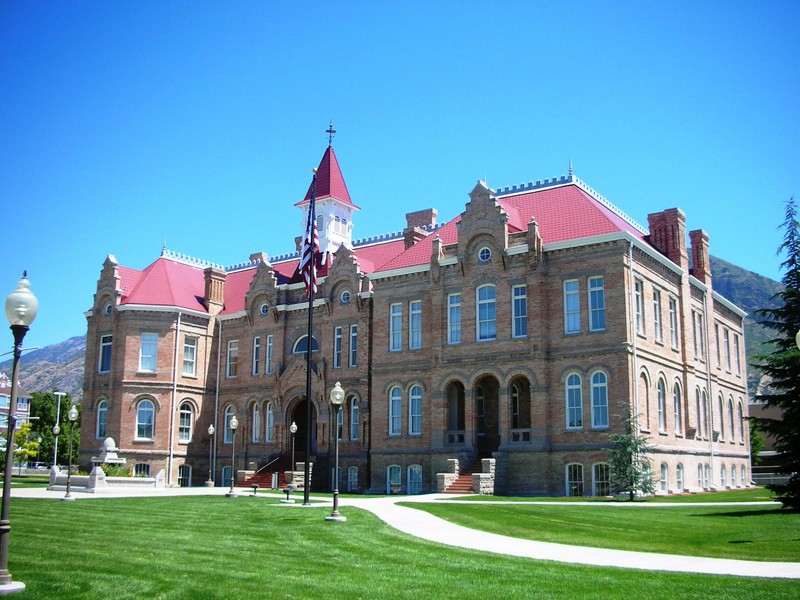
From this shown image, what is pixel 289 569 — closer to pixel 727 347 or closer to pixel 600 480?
pixel 600 480

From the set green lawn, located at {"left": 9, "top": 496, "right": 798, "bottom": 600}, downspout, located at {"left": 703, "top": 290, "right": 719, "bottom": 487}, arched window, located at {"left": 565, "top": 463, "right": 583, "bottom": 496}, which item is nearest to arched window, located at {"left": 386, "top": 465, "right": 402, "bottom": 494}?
arched window, located at {"left": 565, "top": 463, "right": 583, "bottom": 496}

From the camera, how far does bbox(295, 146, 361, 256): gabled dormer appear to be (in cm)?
5484

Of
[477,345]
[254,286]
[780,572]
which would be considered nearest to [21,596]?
[780,572]

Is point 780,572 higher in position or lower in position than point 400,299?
lower

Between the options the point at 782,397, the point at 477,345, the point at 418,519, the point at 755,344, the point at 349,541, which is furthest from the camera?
the point at 755,344

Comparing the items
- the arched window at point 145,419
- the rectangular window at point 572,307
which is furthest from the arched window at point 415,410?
the arched window at point 145,419

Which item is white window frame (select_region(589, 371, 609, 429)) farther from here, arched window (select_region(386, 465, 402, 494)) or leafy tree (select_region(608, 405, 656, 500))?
arched window (select_region(386, 465, 402, 494))

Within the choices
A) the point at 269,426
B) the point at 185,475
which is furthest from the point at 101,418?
the point at 269,426

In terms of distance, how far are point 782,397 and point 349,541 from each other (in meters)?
15.3

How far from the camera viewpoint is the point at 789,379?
25125 millimetres

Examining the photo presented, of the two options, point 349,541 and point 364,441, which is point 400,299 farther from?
point 349,541

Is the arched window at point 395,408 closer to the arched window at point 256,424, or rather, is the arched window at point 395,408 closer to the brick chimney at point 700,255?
the arched window at point 256,424

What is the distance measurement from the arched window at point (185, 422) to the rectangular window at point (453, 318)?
799 inches

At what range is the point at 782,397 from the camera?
25.4 meters
